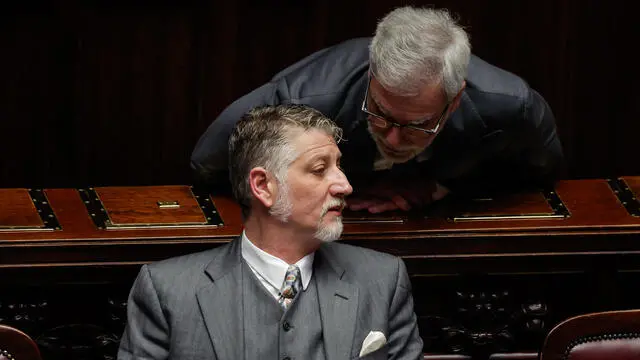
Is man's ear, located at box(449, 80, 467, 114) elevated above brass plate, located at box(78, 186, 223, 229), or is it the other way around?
man's ear, located at box(449, 80, 467, 114)

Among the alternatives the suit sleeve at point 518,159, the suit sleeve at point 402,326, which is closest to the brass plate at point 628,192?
the suit sleeve at point 518,159

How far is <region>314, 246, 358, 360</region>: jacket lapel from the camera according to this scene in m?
3.66

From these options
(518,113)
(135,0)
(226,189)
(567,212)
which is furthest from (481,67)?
(135,0)

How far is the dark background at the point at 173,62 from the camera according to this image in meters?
5.55

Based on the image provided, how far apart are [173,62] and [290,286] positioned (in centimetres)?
208

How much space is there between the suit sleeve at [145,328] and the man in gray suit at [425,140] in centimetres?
81

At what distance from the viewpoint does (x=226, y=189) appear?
4.46 m

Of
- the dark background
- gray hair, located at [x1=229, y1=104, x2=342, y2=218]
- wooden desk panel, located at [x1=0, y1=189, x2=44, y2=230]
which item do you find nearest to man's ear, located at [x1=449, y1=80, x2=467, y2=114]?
gray hair, located at [x1=229, y1=104, x2=342, y2=218]

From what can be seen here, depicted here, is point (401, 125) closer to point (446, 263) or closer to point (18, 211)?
point (446, 263)

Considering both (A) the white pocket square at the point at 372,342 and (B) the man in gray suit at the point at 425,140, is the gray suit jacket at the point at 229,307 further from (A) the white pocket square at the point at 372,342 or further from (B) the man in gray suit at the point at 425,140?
(B) the man in gray suit at the point at 425,140

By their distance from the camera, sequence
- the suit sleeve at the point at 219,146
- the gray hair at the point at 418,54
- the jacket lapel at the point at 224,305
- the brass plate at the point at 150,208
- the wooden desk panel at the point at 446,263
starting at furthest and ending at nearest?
1. the suit sleeve at the point at 219,146
2. the brass plate at the point at 150,208
3. the wooden desk panel at the point at 446,263
4. the gray hair at the point at 418,54
5. the jacket lapel at the point at 224,305

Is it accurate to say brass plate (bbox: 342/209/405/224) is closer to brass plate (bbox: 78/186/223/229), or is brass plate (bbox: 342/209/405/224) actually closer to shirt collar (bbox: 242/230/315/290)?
brass plate (bbox: 78/186/223/229)

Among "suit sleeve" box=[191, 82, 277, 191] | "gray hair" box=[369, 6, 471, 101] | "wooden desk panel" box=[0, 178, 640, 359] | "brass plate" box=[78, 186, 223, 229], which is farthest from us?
"suit sleeve" box=[191, 82, 277, 191]

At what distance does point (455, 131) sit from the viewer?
14.4 feet
